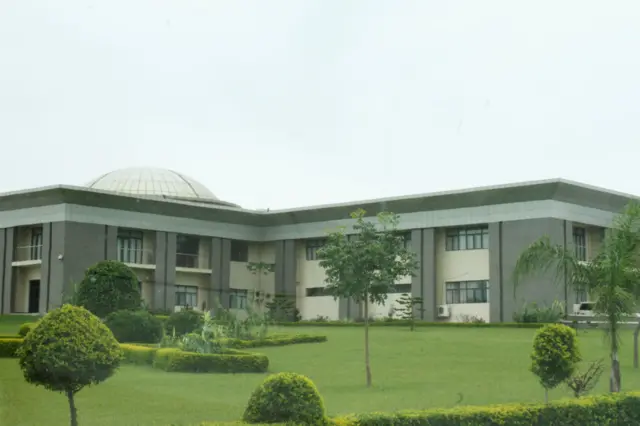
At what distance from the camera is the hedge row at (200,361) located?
20.2 m

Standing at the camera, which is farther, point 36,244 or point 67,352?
point 36,244

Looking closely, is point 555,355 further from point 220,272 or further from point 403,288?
point 220,272

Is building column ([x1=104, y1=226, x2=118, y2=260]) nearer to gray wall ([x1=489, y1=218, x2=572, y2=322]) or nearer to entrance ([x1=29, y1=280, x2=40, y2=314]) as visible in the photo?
entrance ([x1=29, y1=280, x2=40, y2=314])

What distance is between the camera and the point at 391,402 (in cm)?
1703

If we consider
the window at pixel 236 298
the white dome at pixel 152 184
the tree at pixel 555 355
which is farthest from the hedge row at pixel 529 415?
the white dome at pixel 152 184

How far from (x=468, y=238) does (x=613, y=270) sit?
909 inches

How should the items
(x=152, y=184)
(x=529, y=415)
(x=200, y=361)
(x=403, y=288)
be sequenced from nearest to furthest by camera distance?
1. (x=529, y=415)
2. (x=200, y=361)
3. (x=403, y=288)
4. (x=152, y=184)

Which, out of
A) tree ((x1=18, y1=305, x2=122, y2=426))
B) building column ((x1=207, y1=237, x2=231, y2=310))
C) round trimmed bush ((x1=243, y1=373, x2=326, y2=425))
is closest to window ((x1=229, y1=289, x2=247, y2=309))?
building column ((x1=207, y1=237, x2=231, y2=310))

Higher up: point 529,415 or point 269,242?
point 269,242

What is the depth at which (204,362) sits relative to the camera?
20.2 metres

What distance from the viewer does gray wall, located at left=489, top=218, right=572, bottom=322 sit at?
36719 millimetres

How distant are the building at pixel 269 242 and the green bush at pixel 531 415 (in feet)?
71.7

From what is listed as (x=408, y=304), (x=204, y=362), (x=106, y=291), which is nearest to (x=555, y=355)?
(x=204, y=362)

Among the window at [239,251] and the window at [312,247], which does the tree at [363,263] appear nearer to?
the window at [312,247]
